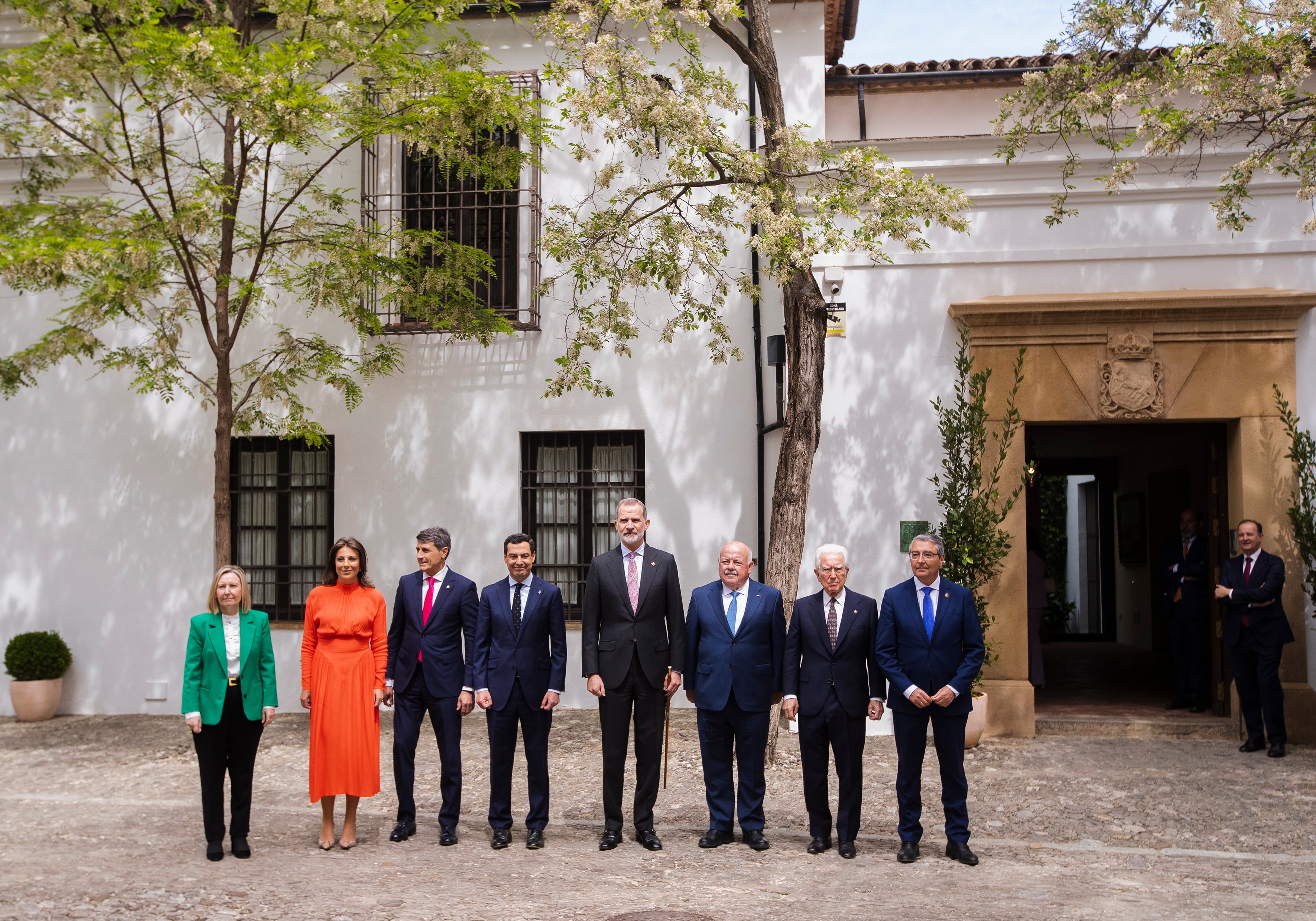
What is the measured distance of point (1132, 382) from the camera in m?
9.86

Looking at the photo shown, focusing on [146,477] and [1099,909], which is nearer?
[1099,909]

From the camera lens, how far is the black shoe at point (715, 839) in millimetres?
6352

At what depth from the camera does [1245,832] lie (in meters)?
6.76

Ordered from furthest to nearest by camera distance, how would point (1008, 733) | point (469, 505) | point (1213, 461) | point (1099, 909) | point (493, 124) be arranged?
point (469, 505) < point (1213, 461) < point (1008, 733) < point (493, 124) < point (1099, 909)

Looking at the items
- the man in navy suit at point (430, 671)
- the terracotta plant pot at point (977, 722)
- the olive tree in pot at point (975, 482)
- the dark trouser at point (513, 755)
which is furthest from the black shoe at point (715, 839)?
the olive tree in pot at point (975, 482)

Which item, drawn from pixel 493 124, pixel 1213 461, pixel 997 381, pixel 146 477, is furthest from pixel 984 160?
pixel 146 477

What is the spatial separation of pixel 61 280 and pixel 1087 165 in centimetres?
860

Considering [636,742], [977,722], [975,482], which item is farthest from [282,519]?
[977,722]

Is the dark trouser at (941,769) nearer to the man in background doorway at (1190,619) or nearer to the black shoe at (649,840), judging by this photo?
the black shoe at (649,840)

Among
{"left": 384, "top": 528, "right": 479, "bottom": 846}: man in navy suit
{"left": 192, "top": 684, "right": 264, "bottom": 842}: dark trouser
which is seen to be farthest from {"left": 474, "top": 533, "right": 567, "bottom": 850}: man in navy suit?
{"left": 192, "top": 684, "right": 264, "bottom": 842}: dark trouser

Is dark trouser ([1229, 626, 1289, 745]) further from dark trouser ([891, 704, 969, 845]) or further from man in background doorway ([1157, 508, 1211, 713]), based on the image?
dark trouser ([891, 704, 969, 845])

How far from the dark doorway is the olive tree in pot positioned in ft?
2.47

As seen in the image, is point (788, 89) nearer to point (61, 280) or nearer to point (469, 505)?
point (469, 505)

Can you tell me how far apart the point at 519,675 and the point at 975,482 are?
16.6 ft
